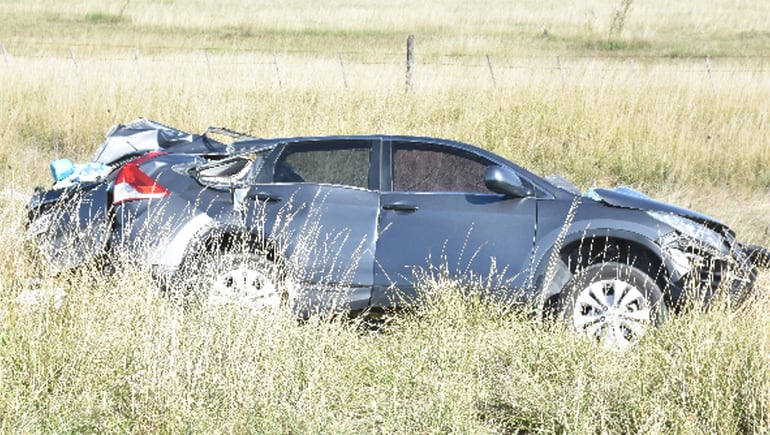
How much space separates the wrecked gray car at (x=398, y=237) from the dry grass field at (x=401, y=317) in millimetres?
295

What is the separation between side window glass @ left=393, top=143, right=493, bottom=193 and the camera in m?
7.98

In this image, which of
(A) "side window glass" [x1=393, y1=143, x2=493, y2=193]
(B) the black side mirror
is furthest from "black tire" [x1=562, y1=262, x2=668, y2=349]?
(A) "side window glass" [x1=393, y1=143, x2=493, y2=193]

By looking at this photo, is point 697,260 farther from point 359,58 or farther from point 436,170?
point 359,58

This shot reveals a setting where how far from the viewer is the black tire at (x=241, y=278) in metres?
7.30

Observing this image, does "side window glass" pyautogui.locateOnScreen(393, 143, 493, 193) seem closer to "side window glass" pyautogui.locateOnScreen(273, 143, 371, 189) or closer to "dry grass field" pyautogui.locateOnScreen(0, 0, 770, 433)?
"side window glass" pyautogui.locateOnScreen(273, 143, 371, 189)

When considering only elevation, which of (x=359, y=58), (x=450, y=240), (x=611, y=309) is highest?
(x=450, y=240)

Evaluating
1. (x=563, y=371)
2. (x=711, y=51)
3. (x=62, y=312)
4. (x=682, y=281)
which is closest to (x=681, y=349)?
(x=563, y=371)

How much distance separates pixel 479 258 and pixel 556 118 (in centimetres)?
988

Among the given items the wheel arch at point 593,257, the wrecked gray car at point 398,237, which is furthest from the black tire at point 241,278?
the wheel arch at point 593,257

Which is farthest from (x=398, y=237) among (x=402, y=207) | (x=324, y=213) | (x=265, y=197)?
(x=265, y=197)

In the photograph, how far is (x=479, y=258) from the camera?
7.66 m

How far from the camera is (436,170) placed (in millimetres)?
8023

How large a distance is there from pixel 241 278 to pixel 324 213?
2.28 feet

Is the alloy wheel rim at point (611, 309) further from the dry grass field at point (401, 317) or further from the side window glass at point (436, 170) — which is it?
the side window glass at point (436, 170)
